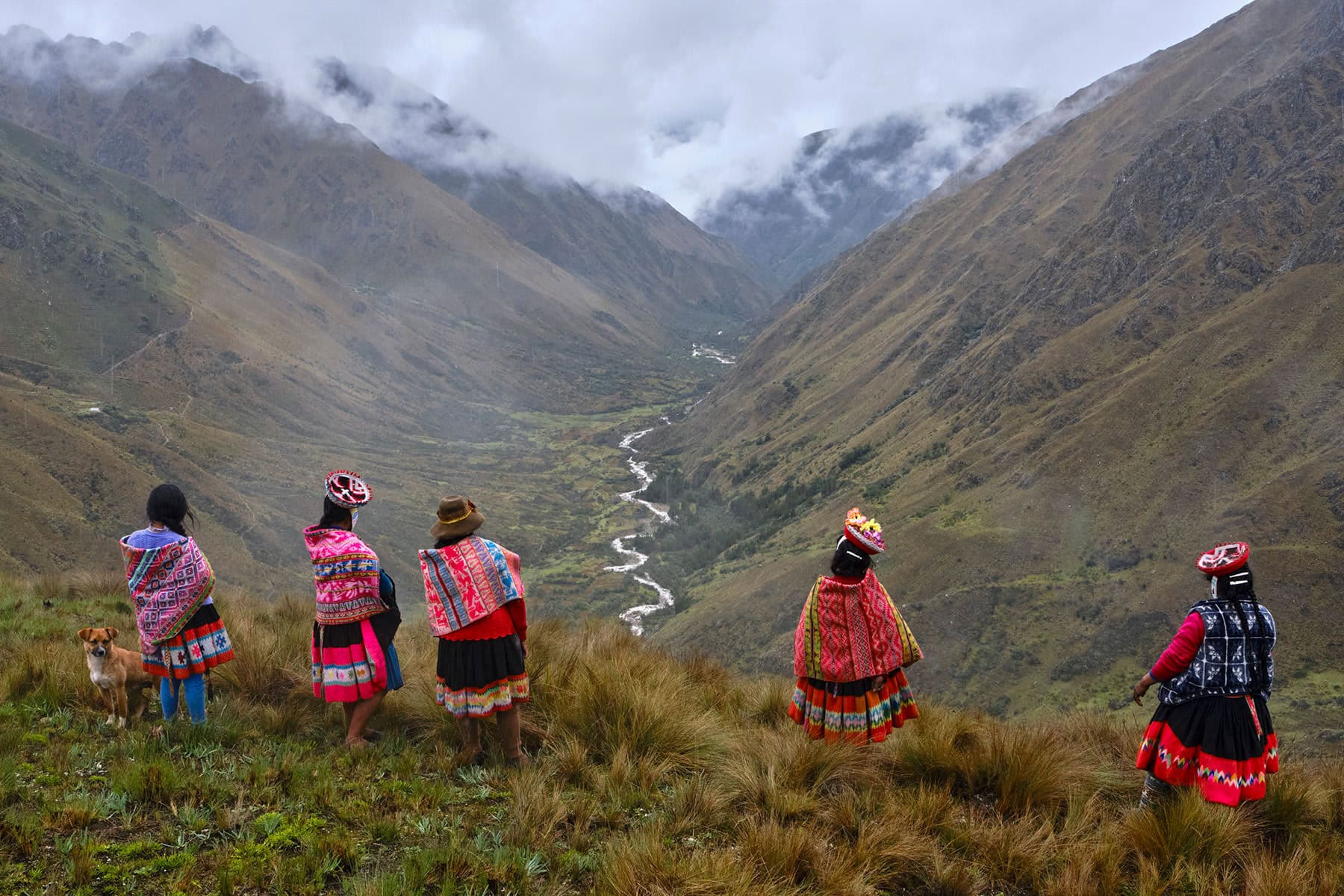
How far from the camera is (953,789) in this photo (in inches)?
226

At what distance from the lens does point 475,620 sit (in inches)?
217

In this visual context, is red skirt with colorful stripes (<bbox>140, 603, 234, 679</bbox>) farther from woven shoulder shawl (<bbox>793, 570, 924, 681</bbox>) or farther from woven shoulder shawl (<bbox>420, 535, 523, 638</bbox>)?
woven shoulder shawl (<bbox>793, 570, 924, 681</bbox>)

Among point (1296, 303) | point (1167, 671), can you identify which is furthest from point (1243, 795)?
point (1296, 303)

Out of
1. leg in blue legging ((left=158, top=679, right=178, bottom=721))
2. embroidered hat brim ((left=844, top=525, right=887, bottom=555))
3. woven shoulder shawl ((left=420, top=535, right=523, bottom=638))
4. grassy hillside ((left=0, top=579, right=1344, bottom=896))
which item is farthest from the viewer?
embroidered hat brim ((left=844, top=525, right=887, bottom=555))

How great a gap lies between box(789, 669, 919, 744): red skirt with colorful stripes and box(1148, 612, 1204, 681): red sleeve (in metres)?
1.84

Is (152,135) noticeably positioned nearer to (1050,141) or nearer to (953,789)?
(1050,141)

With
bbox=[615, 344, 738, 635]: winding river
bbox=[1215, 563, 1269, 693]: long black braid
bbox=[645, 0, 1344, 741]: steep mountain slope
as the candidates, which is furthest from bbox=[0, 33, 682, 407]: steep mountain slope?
bbox=[1215, 563, 1269, 693]: long black braid

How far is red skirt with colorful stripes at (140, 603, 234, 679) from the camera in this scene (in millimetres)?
5828

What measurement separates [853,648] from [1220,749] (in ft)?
8.18

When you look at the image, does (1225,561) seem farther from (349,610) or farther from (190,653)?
(190,653)

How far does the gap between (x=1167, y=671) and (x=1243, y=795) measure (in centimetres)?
89

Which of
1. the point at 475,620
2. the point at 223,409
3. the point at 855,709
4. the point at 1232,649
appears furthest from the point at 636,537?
the point at 1232,649

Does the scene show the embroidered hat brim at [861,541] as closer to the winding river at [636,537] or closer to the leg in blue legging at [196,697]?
the leg in blue legging at [196,697]

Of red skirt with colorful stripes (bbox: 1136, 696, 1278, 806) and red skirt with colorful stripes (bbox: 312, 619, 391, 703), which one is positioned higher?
red skirt with colorful stripes (bbox: 312, 619, 391, 703)
